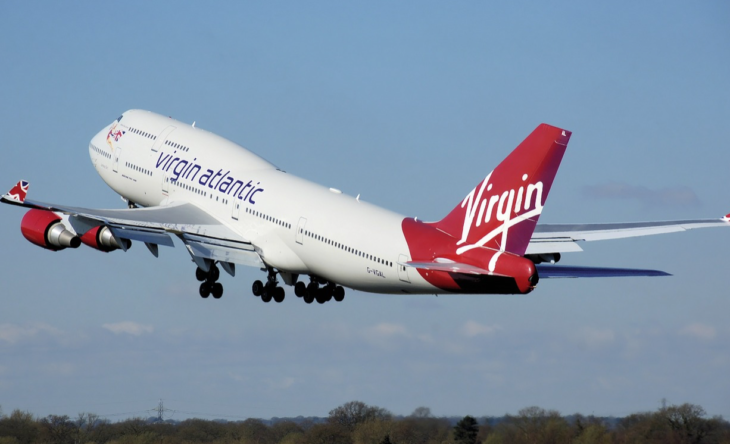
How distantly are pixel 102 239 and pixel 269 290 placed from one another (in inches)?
273

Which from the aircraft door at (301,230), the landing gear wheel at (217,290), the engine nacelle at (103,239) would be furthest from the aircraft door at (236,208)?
the engine nacelle at (103,239)

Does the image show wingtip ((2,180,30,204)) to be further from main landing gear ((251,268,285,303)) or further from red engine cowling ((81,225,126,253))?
main landing gear ((251,268,285,303))

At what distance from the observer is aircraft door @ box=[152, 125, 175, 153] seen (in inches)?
2445

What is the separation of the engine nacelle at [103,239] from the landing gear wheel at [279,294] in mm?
6148

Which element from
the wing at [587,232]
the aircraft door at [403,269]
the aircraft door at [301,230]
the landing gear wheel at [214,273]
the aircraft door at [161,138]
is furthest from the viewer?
the aircraft door at [161,138]

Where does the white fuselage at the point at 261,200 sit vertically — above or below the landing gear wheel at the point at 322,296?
above

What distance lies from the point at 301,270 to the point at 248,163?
22.0 ft

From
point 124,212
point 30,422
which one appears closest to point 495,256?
point 124,212

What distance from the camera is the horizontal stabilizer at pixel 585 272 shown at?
1854 inches

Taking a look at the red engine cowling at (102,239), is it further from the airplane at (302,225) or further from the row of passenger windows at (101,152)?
the row of passenger windows at (101,152)

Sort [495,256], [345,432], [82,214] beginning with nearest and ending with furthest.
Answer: [495,256], [82,214], [345,432]

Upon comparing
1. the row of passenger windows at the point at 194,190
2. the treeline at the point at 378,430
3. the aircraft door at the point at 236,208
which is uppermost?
the row of passenger windows at the point at 194,190

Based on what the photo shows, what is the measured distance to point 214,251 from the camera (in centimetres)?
5500

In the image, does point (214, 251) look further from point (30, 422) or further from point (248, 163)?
point (30, 422)
